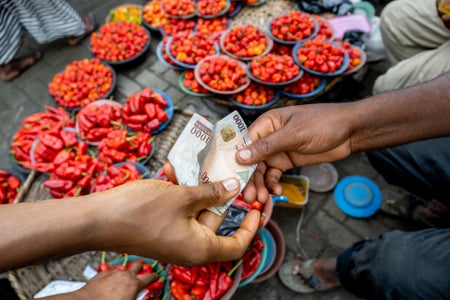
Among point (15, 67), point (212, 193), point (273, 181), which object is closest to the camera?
point (212, 193)

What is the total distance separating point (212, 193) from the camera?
1438 millimetres

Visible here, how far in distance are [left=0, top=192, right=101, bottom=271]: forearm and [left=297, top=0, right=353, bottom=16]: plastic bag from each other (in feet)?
14.2

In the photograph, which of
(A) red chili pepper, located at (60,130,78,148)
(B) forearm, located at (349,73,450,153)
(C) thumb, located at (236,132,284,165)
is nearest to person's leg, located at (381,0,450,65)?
(B) forearm, located at (349,73,450,153)

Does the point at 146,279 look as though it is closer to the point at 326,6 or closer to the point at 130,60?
the point at 130,60

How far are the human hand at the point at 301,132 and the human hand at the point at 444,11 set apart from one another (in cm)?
195

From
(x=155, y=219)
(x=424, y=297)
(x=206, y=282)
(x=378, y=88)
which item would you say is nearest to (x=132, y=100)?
(x=206, y=282)

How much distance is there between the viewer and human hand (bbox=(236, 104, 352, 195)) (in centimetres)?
169

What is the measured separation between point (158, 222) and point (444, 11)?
10.8ft

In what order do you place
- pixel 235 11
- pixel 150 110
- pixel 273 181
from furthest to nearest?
pixel 235 11 → pixel 150 110 → pixel 273 181

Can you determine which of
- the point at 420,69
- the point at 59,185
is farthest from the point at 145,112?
the point at 420,69

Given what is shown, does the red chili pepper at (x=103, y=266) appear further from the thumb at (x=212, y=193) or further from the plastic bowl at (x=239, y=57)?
the plastic bowl at (x=239, y=57)

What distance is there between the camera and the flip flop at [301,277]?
272 centimetres

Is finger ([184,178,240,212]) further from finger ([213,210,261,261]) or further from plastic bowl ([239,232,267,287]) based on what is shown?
plastic bowl ([239,232,267,287])

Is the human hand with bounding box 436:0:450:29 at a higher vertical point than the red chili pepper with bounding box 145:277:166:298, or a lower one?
higher
